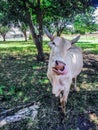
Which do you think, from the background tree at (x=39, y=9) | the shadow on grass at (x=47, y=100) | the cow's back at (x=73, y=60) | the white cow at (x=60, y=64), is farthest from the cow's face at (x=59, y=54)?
the background tree at (x=39, y=9)

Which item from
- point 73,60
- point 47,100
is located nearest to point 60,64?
point 73,60

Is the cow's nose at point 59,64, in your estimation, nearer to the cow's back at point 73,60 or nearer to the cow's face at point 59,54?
the cow's face at point 59,54

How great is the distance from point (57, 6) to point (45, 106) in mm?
5969

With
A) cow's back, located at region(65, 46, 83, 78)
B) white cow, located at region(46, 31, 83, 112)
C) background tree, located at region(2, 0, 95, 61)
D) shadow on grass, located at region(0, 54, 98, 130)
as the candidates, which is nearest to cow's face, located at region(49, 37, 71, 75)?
white cow, located at region(46, 31, 83, 112)

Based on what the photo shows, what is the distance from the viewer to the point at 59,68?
14.5 feet

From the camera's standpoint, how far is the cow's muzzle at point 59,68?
4.38 m

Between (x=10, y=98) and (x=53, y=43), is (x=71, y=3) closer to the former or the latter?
(x=10, y=98)

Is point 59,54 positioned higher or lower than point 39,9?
lower

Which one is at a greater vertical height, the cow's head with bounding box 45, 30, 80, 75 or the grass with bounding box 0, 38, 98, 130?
the cow's head with bounding box 45, 30, 80, 75

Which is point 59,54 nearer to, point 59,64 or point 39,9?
point 59,64

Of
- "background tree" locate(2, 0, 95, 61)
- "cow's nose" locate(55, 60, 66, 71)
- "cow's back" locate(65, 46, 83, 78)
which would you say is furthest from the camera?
"background tree" locate(2, 0, 95, 61)

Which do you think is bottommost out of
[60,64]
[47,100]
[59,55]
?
[47,100]

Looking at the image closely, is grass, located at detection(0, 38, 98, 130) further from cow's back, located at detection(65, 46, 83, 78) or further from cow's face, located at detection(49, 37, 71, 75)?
cow's face, located at detection(49, 37, 71, 75)

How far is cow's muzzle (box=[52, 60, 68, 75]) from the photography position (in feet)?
14.4
